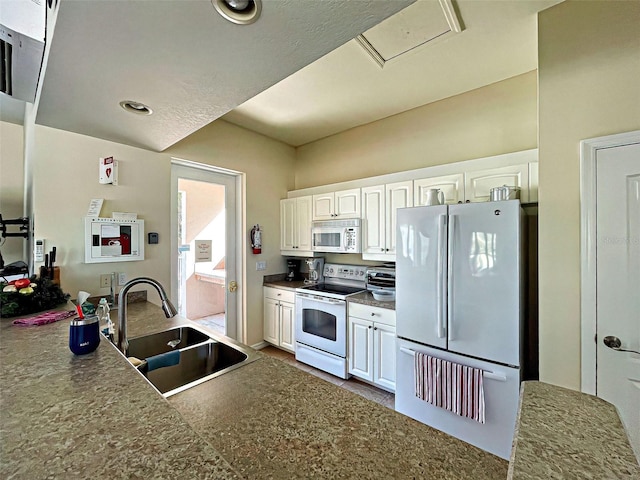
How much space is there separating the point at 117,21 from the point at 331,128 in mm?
2683

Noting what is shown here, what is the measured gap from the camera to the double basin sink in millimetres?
1398

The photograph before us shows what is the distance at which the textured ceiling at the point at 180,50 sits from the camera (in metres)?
0.99

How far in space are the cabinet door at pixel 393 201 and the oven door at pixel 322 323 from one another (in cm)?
77

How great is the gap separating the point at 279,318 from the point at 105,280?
5.94ft

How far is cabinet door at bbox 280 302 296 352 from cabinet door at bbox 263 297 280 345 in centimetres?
7

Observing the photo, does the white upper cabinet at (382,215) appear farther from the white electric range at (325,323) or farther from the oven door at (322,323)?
the oven door at (322,323)

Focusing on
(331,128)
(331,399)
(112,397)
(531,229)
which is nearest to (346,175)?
(331,128)

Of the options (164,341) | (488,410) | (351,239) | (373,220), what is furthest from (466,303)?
(164,341)

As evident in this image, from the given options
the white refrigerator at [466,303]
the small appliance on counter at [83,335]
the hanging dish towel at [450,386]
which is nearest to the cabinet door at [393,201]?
the white refrigerator at [466,303]

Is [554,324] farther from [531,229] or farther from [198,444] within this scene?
[198,444]

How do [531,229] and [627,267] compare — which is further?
[531,229]

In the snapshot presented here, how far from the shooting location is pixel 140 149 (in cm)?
251

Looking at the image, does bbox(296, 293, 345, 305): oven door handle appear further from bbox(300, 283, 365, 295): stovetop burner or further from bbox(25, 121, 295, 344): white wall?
bbox(25, 121, 295, 344): white wall

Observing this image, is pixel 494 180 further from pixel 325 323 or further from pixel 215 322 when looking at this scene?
pixel 215 322
